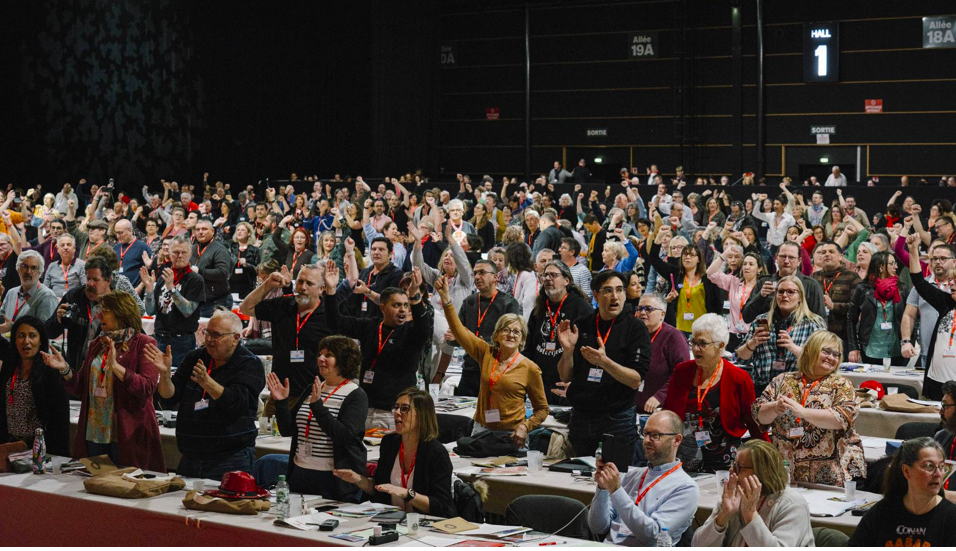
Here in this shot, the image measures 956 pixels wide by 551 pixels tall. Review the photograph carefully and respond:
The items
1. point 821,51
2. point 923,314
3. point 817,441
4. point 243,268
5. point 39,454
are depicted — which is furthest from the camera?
point 821,51

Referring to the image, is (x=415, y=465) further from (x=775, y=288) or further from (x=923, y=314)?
(x=923, y=314)

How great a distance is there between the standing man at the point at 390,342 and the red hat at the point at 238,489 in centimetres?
138

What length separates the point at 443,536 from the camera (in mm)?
4352

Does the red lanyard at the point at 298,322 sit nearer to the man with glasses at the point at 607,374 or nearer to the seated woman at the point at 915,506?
the man with glasses at the point at 607,374

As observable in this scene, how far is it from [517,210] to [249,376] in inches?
465

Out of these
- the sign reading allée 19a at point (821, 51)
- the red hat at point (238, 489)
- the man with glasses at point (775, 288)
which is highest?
the sign reading allée 19a at point (821, 51)

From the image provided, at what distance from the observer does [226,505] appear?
462 centimetres

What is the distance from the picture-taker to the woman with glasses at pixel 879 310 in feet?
25.6

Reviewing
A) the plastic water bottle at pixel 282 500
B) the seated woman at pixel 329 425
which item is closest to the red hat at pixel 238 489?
the plastic water bottle at pixel 282 500

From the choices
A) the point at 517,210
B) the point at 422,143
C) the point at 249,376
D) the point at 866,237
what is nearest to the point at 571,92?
the point at 422,143

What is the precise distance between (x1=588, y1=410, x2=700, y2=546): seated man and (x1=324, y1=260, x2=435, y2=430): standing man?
6.02ft

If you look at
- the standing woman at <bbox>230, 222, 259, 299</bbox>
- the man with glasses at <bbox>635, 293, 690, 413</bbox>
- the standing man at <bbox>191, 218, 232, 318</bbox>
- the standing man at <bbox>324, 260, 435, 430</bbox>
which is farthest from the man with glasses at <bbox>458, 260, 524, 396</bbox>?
the standing woman at <bbox>230, 222, 259, 299</bbox>

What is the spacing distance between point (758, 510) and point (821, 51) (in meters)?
19.6

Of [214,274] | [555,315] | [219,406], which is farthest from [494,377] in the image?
[214,274]
